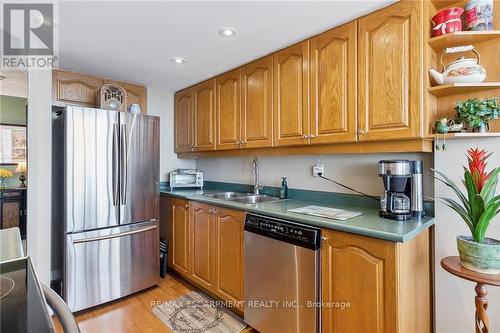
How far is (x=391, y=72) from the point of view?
5.08 ft

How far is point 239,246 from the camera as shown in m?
2.05

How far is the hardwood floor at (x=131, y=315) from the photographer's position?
1964mm

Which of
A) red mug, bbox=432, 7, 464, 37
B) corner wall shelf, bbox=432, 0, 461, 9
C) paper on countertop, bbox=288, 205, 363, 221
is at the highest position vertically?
corner wall shelf, bbox=432, 0, 461, 9

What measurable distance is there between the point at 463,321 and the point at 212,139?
2.44 metres

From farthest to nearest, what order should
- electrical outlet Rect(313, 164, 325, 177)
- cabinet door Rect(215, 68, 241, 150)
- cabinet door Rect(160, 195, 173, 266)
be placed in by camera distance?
cabinet door Rect(160, 195, 173, 266) → cabinet door Rect(215, 68, 241, 150) → electrical outlet Rect(313, 164, 325, 177)

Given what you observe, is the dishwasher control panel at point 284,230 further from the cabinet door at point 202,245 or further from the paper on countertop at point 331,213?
the cabinet door at point 202,245

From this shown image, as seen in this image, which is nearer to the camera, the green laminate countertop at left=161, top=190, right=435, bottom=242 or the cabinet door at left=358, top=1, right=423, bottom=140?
the green laminate countertop at left=161, top=190, right=435, bottom=242

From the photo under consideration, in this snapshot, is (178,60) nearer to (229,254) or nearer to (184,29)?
(184,29)

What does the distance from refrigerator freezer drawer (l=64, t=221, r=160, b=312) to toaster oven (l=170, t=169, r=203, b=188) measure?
0.59m

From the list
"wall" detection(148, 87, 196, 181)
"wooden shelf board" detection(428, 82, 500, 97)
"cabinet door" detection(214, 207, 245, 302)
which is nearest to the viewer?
"wooden shelf board" detection(428, 82, 500, 97)

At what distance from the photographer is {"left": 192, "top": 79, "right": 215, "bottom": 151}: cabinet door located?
2814 mm

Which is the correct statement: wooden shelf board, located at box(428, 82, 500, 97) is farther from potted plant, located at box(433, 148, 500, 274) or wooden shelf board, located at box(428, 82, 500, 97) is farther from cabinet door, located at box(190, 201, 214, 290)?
cabinet door, located at box(190, 201, 214, 290)

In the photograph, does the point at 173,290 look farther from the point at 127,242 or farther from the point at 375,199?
the point at 375,199

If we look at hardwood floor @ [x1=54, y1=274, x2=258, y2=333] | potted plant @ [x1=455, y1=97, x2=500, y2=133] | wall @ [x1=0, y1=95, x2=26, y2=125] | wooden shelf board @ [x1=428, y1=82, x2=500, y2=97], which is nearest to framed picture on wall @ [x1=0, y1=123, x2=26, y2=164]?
wall @ [x1=0, y1=95, x2=26, y2=125]
